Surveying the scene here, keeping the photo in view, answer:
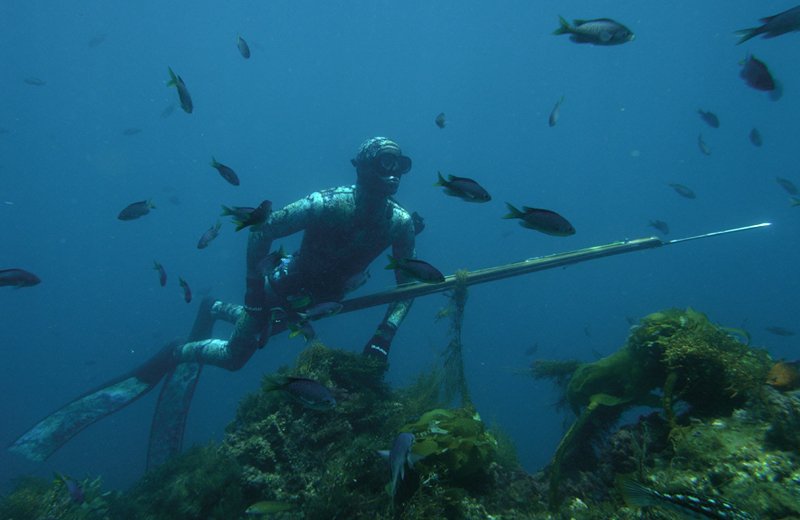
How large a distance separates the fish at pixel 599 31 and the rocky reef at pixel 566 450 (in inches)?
125

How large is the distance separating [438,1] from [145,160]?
392ft

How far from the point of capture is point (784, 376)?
11.8 feet

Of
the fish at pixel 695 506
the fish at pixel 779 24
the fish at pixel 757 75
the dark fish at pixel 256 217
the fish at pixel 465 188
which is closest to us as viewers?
the fish at pixel 695 506

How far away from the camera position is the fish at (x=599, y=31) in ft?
12.7

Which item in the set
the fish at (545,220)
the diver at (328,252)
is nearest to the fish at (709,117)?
the diver at (328,252)

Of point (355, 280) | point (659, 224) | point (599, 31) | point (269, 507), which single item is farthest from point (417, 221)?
point (659, 224)

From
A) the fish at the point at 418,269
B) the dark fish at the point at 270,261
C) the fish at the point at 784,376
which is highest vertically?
the dark fish at the point at 270,261

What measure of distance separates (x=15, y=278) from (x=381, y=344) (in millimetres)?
5093

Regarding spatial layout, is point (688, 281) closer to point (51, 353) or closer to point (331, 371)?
point (331, 371)

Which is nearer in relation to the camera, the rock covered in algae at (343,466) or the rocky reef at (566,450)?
the rocky reef at (566,450)

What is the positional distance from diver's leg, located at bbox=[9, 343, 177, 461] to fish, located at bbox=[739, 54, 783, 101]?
13867 mm

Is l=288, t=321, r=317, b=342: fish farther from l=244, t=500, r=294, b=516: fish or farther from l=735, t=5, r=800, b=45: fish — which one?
l=735, t=5, r=800, b=45: fish

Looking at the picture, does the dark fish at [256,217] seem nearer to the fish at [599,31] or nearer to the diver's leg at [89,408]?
the fish at [599,31]

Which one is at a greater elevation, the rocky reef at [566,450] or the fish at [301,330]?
the fish at [301,330]
